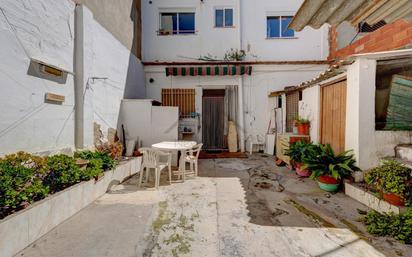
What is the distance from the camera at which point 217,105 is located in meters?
10.4

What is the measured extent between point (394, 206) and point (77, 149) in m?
6.04

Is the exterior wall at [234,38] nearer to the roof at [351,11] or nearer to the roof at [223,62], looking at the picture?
the roof at [223,62]

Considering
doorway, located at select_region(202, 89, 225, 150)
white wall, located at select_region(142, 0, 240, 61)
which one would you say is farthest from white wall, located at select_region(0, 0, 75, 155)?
doorway, located at select_region(202, 89, 225, 150)

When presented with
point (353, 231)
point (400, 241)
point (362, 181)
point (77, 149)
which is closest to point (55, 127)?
point (77, 149)

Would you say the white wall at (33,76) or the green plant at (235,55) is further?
the green plant at (235,55)

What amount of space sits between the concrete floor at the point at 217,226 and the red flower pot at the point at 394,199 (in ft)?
1.67

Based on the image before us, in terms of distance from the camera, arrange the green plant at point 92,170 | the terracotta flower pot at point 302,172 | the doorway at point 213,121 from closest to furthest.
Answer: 1. the green plant at point 92,170
2. the terracotta flower pot at point 302,172
3. the doorway at point 213,121

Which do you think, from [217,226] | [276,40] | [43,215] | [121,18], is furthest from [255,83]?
[43,215]

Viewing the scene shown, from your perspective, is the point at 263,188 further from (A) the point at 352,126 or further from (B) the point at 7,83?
(B) the point at 7,83

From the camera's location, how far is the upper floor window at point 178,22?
32.8 ft

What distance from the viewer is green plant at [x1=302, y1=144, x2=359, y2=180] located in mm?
4520

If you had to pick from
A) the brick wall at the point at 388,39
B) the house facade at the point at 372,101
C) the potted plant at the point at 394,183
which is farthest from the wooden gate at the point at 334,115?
the brick wall at the point at 388,39

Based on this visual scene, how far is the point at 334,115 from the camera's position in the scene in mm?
5684

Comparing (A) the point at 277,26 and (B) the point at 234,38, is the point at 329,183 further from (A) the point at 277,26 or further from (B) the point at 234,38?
(A) the point at 277,26
